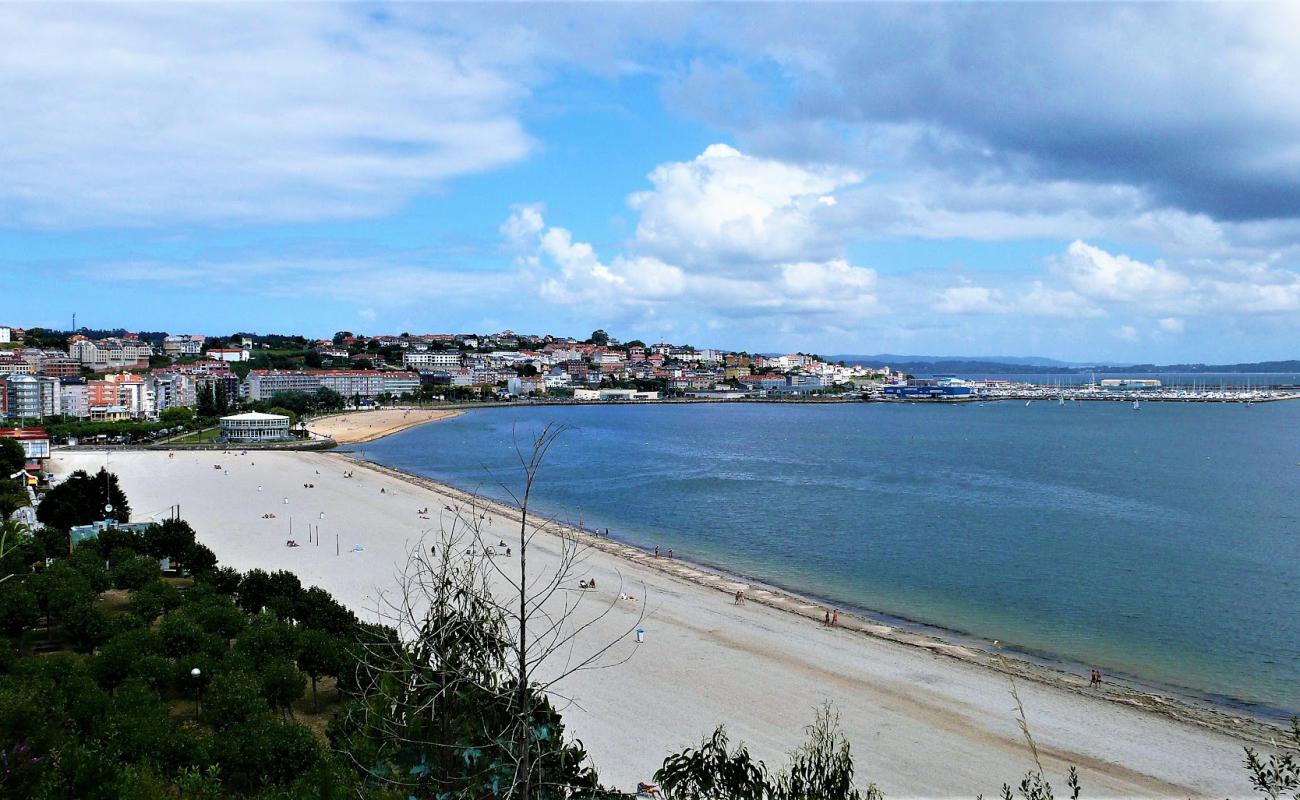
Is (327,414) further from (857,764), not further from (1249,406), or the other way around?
(1249,406)

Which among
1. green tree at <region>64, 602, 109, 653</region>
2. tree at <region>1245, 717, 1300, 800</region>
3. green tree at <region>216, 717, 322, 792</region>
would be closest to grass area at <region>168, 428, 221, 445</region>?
green tree at <region>64, 602, 109, 653</region>

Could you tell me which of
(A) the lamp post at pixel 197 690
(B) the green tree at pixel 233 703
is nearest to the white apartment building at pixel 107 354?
(A) the lamp post at pixel 197 690

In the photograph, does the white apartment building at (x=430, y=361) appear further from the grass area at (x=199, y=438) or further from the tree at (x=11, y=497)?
the tree at (x=11, y=497)

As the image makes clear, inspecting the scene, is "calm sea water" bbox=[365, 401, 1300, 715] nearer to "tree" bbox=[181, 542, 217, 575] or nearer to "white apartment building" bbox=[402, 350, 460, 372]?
"tree" bbox=[181, 542, 217, 575]

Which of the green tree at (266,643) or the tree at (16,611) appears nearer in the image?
the green tree at (266,643)

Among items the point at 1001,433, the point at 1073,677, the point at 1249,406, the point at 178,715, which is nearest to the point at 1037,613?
the point at 1073,677
